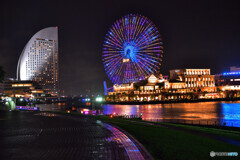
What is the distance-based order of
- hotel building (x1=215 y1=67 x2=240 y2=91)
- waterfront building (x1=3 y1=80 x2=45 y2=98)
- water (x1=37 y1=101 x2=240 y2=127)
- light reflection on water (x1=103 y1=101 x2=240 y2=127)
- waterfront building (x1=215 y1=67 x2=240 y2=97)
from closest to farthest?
water (x1=37 y1=101 x2=240 y2=127), light reflection on water (x1=103 y1=101 x2=240 y2=127), waterfront building (x1=215 y1=67 x2=240 y2=97), waterfront building (x1=3 y1=80 x2=45 y2=98), hotel building (x1=215 y1=67 x2=240 y2=91)

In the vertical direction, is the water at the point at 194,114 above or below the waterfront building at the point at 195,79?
below

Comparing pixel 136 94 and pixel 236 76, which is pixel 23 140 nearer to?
pixel 136 94

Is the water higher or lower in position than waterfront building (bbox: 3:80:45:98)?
lower

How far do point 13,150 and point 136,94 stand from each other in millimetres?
133567

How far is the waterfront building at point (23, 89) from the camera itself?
542 feet

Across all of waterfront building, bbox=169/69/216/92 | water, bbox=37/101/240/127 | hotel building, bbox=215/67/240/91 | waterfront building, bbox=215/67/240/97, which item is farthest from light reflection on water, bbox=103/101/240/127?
hotel building, bbox=215/67/240/91

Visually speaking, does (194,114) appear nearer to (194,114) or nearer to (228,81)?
(194,114)

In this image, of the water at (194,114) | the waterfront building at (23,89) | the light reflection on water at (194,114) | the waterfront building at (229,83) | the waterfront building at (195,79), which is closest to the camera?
the water at (194,114)

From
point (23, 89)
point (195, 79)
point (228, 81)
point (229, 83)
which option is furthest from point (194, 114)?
point (23, 89)

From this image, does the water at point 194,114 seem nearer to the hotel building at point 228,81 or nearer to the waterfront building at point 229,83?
the waterfront building at point 229,83

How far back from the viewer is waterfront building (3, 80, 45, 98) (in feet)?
542

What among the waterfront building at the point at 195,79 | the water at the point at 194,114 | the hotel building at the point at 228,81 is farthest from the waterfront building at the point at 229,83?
the water at the point at 194,114

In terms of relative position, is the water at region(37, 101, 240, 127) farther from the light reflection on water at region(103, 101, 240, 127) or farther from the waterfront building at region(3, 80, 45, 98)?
the waterfront building at region(3, 80, 45, 98)

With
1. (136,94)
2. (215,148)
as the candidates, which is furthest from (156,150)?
(136,94)
